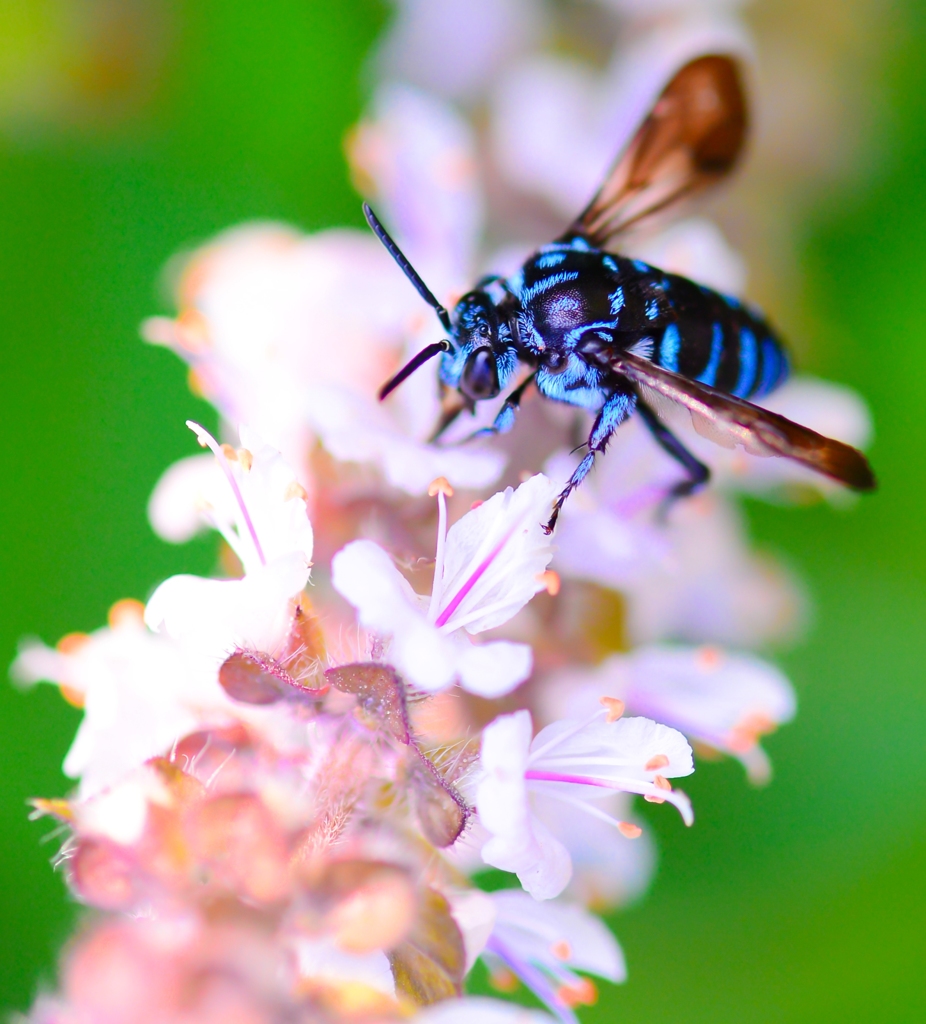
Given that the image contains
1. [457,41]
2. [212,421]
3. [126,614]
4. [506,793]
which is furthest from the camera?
[457,41]

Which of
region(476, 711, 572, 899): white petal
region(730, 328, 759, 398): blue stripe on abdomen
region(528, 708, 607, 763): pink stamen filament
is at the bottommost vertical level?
region(528, 708, 607, 763): pink stamen filament

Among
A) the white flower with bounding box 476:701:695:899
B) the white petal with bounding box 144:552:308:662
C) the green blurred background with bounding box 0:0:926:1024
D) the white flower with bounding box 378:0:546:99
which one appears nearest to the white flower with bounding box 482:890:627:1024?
the white flower with bounding box 476:701:695:899

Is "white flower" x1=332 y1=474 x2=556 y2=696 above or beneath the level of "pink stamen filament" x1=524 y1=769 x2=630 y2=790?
above

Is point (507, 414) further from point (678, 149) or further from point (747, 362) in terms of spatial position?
point (678, 149)

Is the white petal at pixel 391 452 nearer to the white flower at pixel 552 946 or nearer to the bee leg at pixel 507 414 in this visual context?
the bee leg at pixel 507 414

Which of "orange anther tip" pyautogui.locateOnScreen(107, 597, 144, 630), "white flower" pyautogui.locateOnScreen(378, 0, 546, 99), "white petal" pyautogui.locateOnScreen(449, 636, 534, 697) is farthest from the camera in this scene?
"white flower" pyautogui.locateOnScreen(378, 0, 546, 99)

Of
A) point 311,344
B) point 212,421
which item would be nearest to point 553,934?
point 311,344

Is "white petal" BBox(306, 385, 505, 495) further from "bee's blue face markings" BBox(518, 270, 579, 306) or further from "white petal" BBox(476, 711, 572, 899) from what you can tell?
"white petal" BBox(476, 711, 572, 899)
